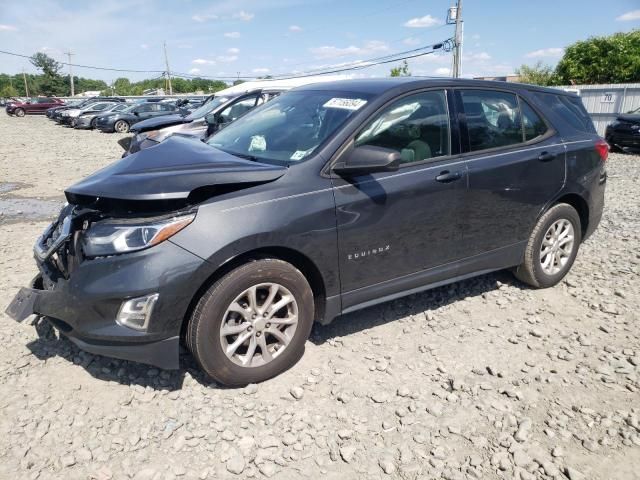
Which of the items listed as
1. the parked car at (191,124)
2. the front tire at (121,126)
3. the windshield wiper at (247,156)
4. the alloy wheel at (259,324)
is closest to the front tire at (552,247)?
the alloy wheel at (259,324)

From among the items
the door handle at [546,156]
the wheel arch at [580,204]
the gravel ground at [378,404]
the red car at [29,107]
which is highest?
the red car at [29,107]

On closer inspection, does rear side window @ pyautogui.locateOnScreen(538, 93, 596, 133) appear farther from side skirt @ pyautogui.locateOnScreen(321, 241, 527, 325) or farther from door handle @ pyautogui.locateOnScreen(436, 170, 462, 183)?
door handle @ pyautogui.locateOnScreen(436, 170, 462, 183)

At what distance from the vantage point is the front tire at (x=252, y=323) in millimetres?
2719

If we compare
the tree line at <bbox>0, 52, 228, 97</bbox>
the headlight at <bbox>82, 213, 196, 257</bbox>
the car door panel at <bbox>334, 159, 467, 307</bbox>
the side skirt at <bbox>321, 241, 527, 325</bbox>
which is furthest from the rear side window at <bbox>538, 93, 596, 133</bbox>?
the tree line at <bbox>0, 52, 228, 97</bbox>

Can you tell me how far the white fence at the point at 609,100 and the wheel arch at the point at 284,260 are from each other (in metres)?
16.8

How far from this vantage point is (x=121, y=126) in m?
22.9

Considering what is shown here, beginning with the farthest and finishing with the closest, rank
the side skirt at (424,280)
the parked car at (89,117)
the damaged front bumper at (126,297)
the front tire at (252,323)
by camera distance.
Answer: the parked car at (89,117)
the side skirt at (424,280)
the front tire at (252,323)
the damaged front bumper at (126,297)

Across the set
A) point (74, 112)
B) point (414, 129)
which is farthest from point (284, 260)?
point (74, 112)

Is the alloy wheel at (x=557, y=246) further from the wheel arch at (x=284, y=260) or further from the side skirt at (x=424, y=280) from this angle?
the wheel arch at (x=284, y=260)

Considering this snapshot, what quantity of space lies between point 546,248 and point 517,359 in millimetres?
1353

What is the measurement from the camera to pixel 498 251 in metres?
3.93

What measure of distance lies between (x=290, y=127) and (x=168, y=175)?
1.08 meters

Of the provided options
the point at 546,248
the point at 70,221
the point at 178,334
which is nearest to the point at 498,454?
the point at 178,334

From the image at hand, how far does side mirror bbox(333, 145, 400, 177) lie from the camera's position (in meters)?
2.92
